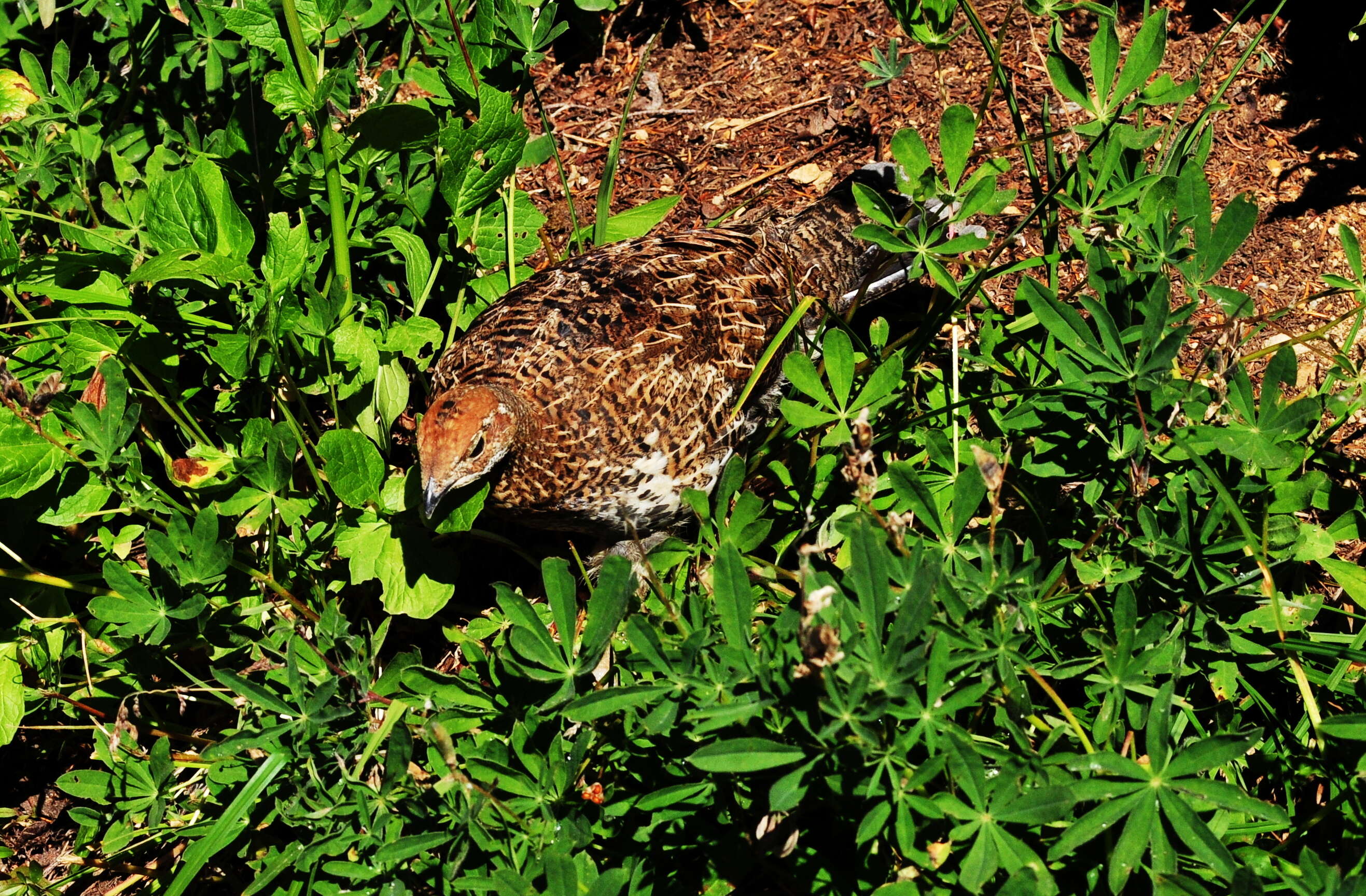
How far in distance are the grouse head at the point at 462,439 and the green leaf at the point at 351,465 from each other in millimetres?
140

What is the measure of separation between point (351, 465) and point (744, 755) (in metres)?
1.47

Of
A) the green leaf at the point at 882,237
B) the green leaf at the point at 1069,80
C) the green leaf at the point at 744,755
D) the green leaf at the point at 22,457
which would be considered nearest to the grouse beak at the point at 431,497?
the green leaf at the point at 22,457

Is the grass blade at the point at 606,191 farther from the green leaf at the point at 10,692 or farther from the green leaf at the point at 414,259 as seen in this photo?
the green leaf at the point at 10,692

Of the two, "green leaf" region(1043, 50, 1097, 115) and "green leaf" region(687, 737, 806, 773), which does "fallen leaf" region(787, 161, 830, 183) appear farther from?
"green leaf" region(687, 737, 806, 773)

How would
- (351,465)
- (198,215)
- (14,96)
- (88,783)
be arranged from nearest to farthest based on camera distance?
1. (88,783)
2. (351,465)
3. (198,215)
4. (14,96)

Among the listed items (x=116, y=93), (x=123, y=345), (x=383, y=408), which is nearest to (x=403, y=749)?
(x=383, y=408)

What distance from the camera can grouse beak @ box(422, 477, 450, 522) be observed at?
2.78 m

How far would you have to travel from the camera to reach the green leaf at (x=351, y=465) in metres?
2.82

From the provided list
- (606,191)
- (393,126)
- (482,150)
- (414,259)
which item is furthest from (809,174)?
(393,126)

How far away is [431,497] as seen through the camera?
2795 mm

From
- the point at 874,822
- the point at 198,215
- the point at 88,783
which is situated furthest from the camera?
the point at 198,215

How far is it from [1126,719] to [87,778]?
262 cm

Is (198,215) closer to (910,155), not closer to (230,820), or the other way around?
(230,820)

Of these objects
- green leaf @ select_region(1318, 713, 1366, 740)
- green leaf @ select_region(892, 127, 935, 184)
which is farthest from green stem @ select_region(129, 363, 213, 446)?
green leaf @ select_region(1318, 713, 1366, 740)
